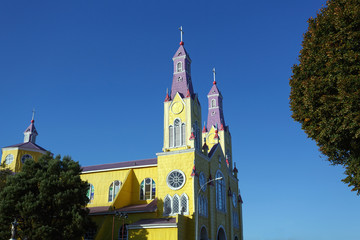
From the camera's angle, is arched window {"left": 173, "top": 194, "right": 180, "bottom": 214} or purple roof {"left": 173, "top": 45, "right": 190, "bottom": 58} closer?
arched window {"left": 173, "top": 194, "right": 180, "bottom": 214}

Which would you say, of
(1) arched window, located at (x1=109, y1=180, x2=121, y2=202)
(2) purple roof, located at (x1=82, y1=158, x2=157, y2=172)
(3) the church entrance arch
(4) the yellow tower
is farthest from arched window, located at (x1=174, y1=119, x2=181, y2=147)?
(4) the yellow tower

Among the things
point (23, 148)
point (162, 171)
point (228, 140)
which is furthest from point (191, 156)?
point (23, 148)

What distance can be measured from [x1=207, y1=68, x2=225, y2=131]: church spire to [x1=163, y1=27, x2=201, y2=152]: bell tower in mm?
13179

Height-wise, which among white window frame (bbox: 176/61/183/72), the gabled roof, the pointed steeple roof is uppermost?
the pointed steeple roof

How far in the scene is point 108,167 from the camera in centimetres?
4666

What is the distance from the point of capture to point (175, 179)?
37.2m

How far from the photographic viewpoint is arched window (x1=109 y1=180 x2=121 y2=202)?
4428cm

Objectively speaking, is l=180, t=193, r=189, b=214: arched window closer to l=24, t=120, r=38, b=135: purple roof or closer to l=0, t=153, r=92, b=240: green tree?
l=0, t=153, r=92, b=240: green tree

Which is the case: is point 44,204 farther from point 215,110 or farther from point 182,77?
point 215,110

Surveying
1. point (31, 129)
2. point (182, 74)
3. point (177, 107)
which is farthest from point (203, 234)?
point (31, 129)

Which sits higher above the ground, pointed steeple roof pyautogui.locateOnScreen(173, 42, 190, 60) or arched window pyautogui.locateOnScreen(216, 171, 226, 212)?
pointed steeple roof pyautogui.locateOnScreen(173, 42, 190, 60)

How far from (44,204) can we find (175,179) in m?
12.7

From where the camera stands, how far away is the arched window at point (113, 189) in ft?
145

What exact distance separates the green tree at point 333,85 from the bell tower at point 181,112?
17202mm
